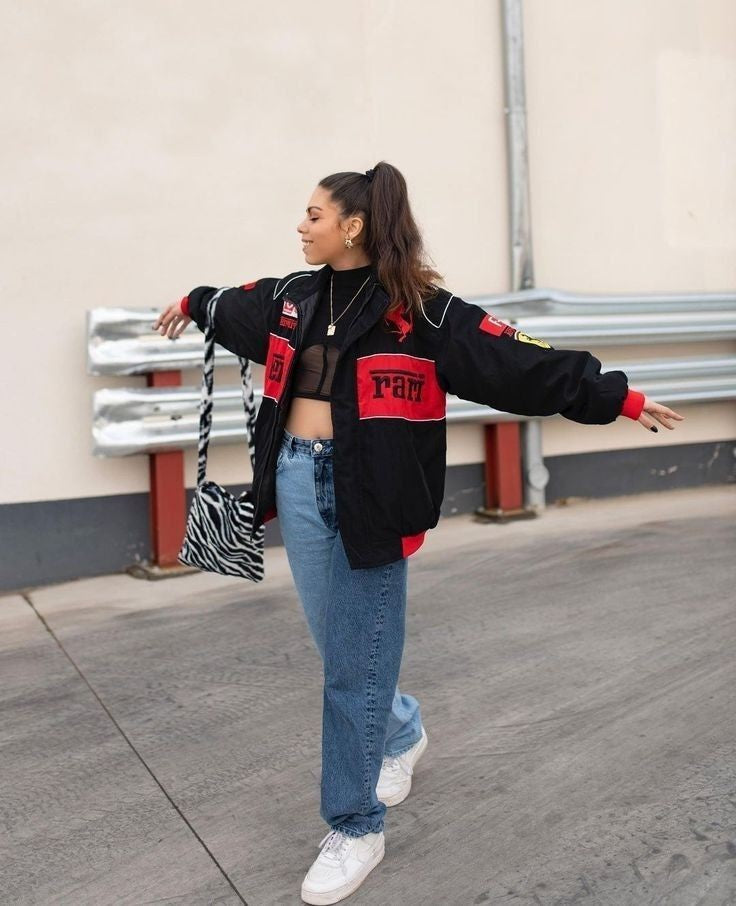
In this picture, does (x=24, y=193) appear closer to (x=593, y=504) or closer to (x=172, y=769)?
(x=172, y=769)

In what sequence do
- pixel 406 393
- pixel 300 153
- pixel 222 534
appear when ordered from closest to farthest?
pixel 406 393
pixel 222 534
pixel 300 153

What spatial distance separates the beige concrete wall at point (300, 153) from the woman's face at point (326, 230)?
119 inches

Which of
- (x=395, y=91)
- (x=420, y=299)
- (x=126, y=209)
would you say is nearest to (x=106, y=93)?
(x=126, y=209)

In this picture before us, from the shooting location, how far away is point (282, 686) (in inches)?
161

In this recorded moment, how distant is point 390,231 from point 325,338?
1.05ft

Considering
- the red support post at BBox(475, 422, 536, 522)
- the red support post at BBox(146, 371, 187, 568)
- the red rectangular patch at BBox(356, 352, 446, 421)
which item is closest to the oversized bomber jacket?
the red rectangular patch at BBox(356, 352, 446, 421)

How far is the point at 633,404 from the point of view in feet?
9.11

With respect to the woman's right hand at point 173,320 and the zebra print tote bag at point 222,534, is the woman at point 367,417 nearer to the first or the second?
the zebra print tote bag at point 222,534

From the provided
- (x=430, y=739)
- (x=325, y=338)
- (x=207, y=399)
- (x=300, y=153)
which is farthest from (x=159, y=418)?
(x=325, y=338)

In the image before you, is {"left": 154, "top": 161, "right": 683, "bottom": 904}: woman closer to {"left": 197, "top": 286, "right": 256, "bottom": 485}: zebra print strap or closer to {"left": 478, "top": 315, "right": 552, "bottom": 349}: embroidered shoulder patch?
{"left": 478, "top": 315, "right": 552, "bottom": 349}: embroidered shoulder patch

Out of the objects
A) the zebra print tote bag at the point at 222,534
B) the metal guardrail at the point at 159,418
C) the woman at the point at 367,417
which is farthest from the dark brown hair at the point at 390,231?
the metal guardrail at the point at 159,418

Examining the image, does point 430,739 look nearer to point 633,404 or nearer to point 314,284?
point 633,404

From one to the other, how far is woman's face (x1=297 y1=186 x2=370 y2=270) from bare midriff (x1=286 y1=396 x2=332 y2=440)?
0.37 meters

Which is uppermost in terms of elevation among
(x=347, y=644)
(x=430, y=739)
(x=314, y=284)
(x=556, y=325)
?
(x=314, y=284)
